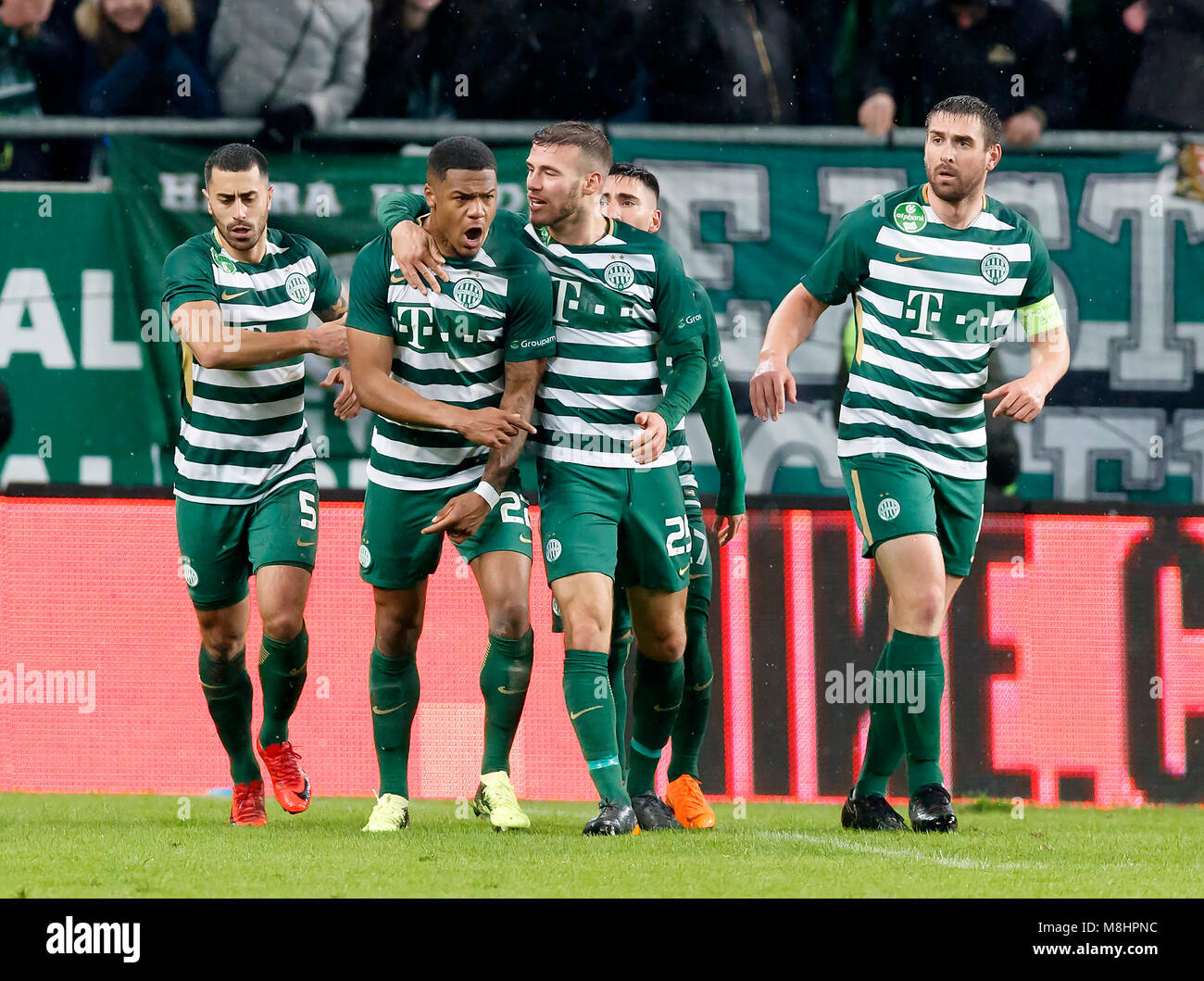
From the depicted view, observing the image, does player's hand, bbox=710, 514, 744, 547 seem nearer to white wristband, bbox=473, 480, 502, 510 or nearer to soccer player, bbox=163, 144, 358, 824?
white wristband, bbox=473, 480, 502, 510

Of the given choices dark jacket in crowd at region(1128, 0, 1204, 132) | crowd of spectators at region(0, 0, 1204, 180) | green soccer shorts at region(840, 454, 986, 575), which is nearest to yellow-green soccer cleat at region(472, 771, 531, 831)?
green soccer shorts at region(840, 454, 986, 575)

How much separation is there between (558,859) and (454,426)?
1.34m

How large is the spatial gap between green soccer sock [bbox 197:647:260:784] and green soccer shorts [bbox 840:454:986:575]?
2.10 metres

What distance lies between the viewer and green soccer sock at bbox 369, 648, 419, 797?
532 centimetres

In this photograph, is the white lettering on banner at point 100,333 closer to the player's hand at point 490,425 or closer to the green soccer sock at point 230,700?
the green soccer sock at point 230,700

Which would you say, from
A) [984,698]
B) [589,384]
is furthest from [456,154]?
[984,698]

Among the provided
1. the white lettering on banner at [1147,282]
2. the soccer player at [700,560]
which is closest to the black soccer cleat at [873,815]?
the soccer player at [700,560]

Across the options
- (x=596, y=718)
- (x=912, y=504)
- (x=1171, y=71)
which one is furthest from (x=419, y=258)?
(x=1171, y=71)

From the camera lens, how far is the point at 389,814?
17.1ft

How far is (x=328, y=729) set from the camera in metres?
6.73

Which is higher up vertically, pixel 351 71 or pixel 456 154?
pixel 351 71

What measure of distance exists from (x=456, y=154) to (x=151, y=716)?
2877mm
